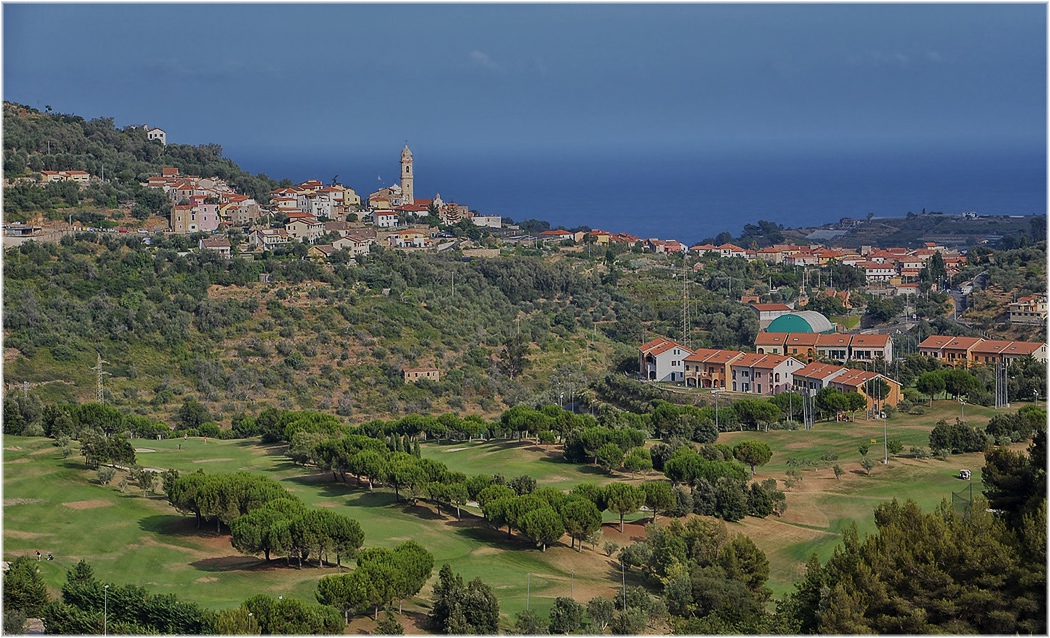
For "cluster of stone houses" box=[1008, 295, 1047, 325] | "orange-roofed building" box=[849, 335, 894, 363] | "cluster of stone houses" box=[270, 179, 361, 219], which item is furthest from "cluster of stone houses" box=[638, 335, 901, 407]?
"cluster of stone houses" box=[270, 179, 361, 219]

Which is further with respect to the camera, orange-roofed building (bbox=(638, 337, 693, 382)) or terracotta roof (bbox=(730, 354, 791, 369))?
orange-roofed building (bbox=(638, 337, 693, 382))

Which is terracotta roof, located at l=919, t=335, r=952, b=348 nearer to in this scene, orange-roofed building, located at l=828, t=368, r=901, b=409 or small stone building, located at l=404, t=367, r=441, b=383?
orange-roofed building, located at l=828, t=368, r=901, b=409

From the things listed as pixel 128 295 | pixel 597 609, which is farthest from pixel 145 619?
pixel 128 295

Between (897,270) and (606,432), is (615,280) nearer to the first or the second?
(897,270)

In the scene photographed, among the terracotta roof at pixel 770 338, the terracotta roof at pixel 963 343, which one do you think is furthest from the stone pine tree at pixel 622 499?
the terracotta roof at pixel 963 343

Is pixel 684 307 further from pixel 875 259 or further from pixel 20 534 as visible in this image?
pixel 20 534

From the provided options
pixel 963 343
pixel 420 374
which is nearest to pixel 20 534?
pixel 420 374
